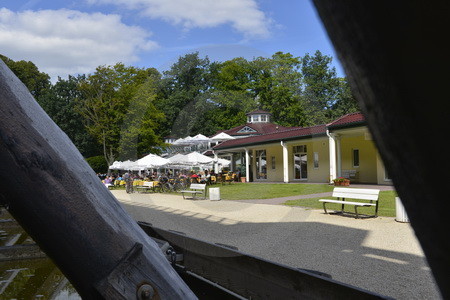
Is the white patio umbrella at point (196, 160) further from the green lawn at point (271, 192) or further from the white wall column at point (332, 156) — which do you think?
the white wall column at point (332, 156)

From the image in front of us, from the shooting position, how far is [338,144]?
25.5m

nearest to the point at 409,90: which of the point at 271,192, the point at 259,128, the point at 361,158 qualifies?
the point at 271,192

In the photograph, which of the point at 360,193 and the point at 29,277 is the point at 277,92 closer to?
the point at 360,193

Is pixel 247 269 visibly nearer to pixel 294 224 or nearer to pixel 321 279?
pixel 321 279

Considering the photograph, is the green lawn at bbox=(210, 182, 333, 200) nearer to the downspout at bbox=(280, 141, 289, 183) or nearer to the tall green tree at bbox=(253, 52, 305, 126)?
the downspout at bbox=(280, 141, 289, 183)

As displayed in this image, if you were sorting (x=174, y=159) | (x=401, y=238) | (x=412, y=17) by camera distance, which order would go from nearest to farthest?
(x=412, y=17)
(x=401, y=238)
(x=174, y=159)

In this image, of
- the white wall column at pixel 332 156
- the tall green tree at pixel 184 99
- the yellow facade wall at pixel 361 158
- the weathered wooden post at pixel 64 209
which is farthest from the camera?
the tall green tree at pixel 184 99

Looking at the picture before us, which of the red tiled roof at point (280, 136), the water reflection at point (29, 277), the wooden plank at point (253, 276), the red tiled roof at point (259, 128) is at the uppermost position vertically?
the red tiled roof at point (259, 128)

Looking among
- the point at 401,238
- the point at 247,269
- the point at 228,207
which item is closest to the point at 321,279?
the point at 247,269

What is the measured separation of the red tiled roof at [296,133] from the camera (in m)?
23.9

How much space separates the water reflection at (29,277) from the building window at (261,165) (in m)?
29.0

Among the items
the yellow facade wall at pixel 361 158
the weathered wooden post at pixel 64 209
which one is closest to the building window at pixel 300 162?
the yellow facade wall at pixel 361 158

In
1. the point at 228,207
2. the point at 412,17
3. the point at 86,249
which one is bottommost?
the point at 228,207

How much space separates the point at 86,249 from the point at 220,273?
363cm
